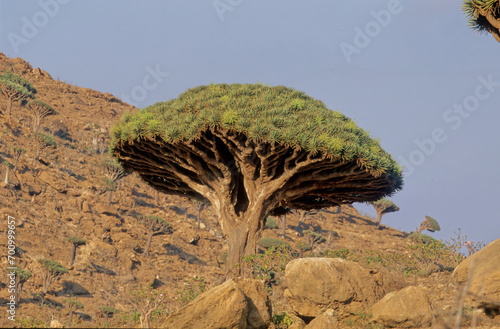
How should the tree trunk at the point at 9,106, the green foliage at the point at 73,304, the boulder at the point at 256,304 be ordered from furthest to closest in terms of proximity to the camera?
the tree trunk at the point at 9,106
the green foliage at the point at 73,304
the boulder at the point at 256,304

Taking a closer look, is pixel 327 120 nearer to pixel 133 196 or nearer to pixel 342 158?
pixel 342 158

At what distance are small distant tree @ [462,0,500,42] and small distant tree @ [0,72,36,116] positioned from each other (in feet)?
170

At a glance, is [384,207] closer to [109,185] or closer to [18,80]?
[109,185]

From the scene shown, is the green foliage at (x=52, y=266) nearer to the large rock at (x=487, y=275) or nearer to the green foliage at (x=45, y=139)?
the green foliage at (x=45, y=139)

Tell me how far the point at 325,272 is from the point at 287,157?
4.38 metres

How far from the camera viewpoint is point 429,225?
220 feet

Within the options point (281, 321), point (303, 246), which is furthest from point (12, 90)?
point (281, 321)

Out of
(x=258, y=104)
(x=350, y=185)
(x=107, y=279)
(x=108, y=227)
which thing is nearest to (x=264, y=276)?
(x=350, y=185)

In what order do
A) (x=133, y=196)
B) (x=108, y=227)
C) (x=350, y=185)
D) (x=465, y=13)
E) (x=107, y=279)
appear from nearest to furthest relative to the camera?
(x=465, y=13), (x=350, y=185), (x=107, y=279), (x=108, y=227), (x=133, y=196)

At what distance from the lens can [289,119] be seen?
14531mm

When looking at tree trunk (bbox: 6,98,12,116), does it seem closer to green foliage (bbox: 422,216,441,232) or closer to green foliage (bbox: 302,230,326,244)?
green foliage (bbox: 302,230,326,244)

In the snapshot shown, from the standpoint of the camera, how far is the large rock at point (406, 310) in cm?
1059

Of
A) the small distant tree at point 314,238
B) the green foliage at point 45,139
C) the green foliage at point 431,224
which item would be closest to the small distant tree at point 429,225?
the green foliage at point 431,224

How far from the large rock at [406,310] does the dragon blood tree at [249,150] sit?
14.9 ft
